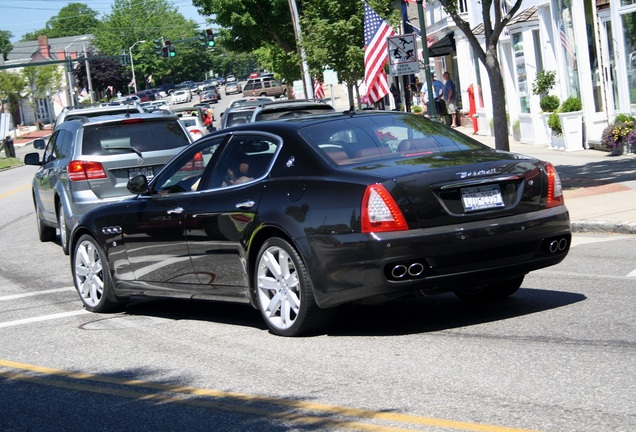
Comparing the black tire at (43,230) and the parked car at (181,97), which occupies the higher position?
the parked car at (181,97)

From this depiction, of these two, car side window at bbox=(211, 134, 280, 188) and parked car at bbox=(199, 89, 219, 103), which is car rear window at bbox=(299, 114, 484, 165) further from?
parked car at bbox=(199, 89, 219, 103)

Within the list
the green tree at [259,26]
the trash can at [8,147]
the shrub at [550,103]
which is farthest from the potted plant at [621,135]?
the trash can at [8,147]

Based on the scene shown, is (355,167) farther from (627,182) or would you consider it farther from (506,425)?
(627,182)

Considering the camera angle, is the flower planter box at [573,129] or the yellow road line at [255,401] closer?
the yellow road line at [255,401]

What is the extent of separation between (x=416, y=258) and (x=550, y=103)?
18.3m

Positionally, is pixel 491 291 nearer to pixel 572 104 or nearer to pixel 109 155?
pixel 109 155

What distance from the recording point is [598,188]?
15.8m

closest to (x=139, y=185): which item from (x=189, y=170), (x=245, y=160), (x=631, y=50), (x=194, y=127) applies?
(x=189, y=170)

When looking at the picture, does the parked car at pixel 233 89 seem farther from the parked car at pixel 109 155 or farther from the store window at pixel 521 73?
the parked car at pixel 109 155

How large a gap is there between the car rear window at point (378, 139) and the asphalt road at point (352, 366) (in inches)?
51.1

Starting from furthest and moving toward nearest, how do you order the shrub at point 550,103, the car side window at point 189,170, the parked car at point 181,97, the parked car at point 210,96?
the parked car at point 181,97
the parked car at point 210,96
the shrub at point 550,103
the car side window at point 189,170

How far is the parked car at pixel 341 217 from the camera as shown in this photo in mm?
7199

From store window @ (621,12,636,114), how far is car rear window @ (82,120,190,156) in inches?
403

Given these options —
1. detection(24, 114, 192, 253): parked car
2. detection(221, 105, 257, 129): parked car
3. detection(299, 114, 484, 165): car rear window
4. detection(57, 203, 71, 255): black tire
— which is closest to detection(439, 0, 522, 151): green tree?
detection(24, 114, 192, 253): parked car
